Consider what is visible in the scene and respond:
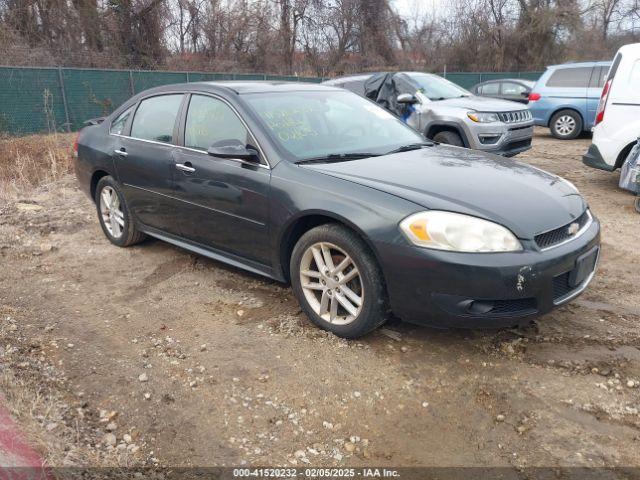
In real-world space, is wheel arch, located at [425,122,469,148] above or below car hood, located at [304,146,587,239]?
below

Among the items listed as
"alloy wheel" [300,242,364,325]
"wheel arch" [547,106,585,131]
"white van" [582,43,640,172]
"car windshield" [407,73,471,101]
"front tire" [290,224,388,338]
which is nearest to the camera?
"front tire" [290,224,388,338]

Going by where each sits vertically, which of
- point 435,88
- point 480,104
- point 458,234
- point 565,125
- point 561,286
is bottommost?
point 565,125

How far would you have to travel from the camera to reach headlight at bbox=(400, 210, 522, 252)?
2939 millimetres

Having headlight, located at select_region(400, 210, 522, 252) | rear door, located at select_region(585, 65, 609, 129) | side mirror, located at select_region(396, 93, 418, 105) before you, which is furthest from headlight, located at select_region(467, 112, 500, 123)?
rear door, located at select_region(585, 65, 609, 129)

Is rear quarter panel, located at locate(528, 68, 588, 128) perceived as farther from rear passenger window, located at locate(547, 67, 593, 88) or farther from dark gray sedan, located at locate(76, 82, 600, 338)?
dark gray sedan, located at locate(76, 82, 600, 338)

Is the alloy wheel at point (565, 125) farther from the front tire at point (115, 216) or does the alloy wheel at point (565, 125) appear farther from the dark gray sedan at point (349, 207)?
the front tire at point (115, 216)

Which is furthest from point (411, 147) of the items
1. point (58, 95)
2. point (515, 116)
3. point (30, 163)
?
point (58, 95)

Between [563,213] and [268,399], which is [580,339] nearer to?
[563,213]

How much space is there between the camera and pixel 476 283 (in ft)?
9.48

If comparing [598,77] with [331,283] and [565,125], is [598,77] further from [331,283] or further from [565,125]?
[331,283]

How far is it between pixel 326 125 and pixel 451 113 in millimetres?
4627

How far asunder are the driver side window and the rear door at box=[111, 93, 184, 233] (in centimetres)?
18

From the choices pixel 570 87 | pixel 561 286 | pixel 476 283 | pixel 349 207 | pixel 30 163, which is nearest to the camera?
pixel 476 283

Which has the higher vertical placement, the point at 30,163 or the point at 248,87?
the point at 248,87
